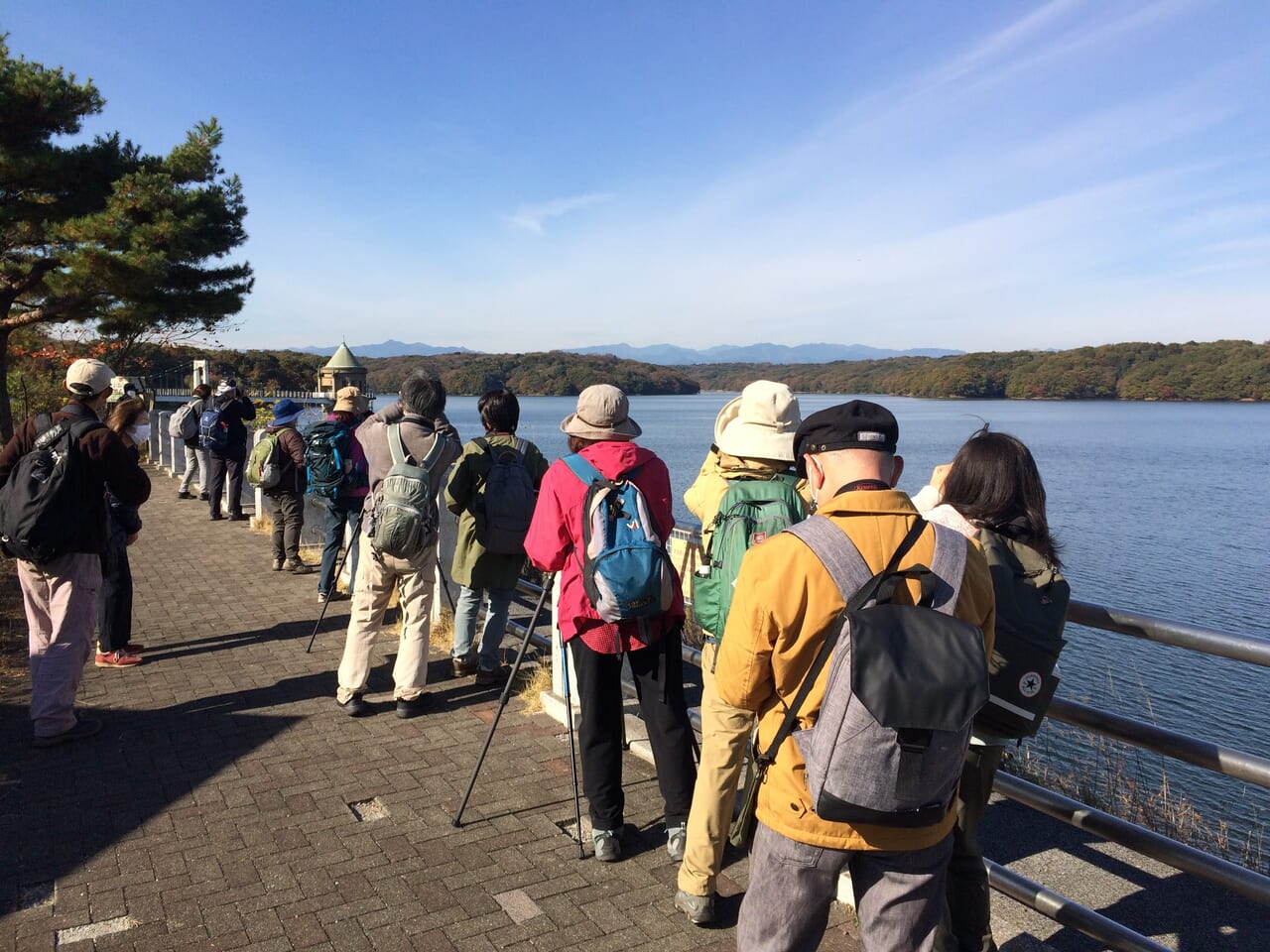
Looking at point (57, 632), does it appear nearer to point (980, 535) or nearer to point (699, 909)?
point (699, 909)

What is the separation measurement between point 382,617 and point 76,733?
A: 1.70 m

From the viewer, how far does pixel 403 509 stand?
16.6ft

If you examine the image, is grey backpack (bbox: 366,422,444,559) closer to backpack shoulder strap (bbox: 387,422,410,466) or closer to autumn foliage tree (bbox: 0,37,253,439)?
backpack shoulder strap (bbox: 387,422,410,466)

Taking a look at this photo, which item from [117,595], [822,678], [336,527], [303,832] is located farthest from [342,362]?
[822,678]

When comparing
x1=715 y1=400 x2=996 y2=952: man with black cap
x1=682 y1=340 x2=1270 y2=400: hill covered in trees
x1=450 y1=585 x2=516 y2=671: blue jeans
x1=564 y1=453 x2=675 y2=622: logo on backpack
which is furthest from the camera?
x1=682 y1=340 x2=1270 y2=400: hill covered in trees

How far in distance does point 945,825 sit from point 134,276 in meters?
15.0

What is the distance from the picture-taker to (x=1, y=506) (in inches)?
185

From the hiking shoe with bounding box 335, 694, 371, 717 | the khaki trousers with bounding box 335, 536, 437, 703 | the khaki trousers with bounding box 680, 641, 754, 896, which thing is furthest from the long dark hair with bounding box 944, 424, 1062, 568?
the hiking shoe with bounding box 335, 694, 371, 717

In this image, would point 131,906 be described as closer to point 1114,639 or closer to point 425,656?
point 425,656

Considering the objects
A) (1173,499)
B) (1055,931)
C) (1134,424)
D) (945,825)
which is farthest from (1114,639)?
(1134,424)

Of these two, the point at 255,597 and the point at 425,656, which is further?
the point at 255,597

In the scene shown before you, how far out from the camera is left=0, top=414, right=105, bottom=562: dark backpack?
183 inches

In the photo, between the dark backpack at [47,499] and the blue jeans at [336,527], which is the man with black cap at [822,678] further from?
the blue jeans at [336,527]

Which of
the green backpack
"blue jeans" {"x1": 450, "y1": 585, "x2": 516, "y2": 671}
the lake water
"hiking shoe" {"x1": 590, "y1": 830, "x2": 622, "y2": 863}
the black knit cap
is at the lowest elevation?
the lake water
